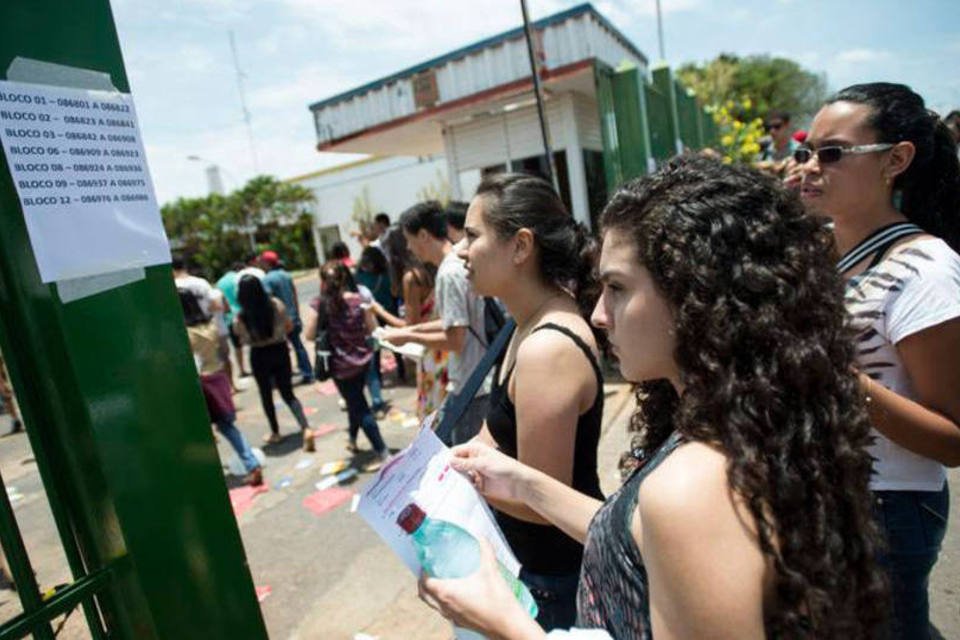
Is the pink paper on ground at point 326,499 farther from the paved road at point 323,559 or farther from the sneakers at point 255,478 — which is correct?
the sneakers at point 255,478

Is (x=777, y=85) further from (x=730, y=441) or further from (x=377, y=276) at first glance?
(x=730, y=441)

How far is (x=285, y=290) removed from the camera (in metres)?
7.56

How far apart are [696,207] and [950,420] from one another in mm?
1042

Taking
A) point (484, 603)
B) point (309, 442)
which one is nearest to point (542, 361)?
point (484, 603)

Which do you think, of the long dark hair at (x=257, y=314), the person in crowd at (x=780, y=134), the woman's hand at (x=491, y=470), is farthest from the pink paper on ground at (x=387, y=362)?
the woman's hand at (x=491, y=470)

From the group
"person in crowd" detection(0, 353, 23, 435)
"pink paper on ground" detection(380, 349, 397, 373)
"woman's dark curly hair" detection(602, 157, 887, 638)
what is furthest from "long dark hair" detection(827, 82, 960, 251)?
"pink paper on ground" detection(380, 349, 397, 373)

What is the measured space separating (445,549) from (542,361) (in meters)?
0.55

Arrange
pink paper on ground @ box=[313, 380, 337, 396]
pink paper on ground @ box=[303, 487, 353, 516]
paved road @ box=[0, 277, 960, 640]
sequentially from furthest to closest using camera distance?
1. pink paper on ground @ box=[313, 380, 337, 396]
2. pink paper on ground @ box=[303, 487, 353, 516]
3. paved road @ box=[0, 277, 960, 640]

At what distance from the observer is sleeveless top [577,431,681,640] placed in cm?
92

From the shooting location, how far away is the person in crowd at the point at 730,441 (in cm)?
77

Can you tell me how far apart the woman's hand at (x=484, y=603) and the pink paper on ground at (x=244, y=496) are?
3.95 meters

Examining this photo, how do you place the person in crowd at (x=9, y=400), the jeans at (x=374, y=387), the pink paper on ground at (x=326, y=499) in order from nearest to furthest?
the person in crowd at (x=9, y=400)
the pink paper on ground at (x=326, y=499)
the jeans at (x=374, y=387)

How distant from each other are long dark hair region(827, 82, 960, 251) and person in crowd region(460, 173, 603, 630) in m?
0.91

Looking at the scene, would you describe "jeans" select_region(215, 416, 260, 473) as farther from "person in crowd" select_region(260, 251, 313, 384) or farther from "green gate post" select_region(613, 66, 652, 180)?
"green gate post" select_region(613, 66, 652, 180)
